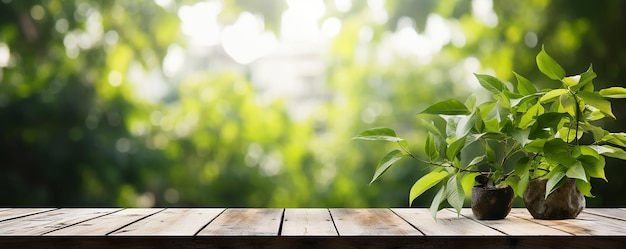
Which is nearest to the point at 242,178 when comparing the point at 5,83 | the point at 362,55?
the point at 362,55

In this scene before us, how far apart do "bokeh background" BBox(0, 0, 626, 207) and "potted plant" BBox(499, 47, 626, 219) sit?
1.39 m

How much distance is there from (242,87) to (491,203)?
1.88 m

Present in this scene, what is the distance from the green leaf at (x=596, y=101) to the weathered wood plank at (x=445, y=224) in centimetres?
31

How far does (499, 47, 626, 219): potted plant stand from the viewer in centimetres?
116

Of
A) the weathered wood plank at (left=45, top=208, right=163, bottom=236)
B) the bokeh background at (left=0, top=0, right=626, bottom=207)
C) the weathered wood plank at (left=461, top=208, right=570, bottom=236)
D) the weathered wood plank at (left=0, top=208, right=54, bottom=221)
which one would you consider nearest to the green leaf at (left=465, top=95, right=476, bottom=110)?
the weathered wood plank at (left=461, top=208, right=570, bottom=236)

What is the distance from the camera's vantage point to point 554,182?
1.16 metres

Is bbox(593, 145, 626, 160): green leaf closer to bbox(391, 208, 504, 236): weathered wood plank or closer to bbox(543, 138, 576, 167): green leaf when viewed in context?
bbox(543, 138, 576, 167): green leaf

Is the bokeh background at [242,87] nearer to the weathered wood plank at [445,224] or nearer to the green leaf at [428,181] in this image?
the weathered wood plank at [445,224]

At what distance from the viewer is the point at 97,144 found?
8.70 ft

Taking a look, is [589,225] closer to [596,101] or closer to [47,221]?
[596,101]

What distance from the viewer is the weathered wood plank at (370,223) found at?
1.01 metres

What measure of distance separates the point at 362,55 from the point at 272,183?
73cm

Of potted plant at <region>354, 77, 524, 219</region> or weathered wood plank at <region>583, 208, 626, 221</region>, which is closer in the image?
potted plant at <region>354, 77, 524, 219</region>

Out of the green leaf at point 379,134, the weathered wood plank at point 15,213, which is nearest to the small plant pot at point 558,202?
the green leaf at point 379,134
